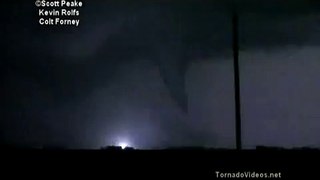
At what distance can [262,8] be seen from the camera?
137cm

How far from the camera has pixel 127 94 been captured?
136 cm

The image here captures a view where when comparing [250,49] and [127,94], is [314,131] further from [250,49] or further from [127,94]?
[127,94]

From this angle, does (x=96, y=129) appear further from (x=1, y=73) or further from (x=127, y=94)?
(x=1, y=73)

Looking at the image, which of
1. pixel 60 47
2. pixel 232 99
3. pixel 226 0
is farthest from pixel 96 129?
pixel 226 0

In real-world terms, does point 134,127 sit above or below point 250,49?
below

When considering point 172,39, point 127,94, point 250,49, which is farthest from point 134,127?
point 250,49

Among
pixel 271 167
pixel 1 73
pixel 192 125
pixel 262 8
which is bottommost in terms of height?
pixel 271 167

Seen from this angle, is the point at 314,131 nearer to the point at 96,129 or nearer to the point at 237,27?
the point at 237,27

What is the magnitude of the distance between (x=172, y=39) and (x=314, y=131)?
0.39 meters

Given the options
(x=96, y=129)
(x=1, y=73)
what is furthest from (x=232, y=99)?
(x=1, y=73)

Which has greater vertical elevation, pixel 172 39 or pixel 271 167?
pixel 172 39

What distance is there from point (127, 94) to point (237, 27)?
30 cm

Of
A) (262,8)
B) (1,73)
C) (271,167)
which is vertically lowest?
(271,167)

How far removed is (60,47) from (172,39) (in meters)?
0.26
